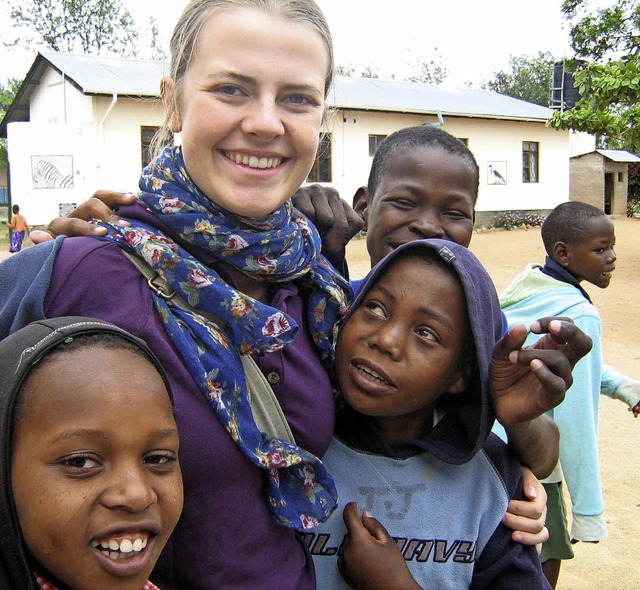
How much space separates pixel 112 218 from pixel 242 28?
0.53 meters

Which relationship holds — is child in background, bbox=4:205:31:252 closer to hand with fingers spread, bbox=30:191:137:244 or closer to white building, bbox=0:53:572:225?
white building, bbox=0:53:572:225

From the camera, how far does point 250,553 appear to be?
1.48m

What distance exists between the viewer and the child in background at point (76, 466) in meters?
1.13

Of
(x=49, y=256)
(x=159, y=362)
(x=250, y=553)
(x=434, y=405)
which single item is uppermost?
(x=49, y=256)

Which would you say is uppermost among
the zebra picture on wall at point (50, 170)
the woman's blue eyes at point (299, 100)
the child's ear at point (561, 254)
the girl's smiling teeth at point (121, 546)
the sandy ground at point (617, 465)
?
the zebra picture on wall at point (50, 170)

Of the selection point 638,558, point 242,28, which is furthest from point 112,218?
point 638,558

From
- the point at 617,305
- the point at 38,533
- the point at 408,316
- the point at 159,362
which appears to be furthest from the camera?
the point at 617,305

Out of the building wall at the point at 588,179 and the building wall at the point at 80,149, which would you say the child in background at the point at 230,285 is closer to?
→ the building wall at the point at 80,149

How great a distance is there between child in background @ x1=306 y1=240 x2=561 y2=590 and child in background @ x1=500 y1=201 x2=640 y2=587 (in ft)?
3.34

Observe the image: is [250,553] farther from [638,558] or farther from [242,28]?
[638,558]

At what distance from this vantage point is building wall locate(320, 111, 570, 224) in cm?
2019

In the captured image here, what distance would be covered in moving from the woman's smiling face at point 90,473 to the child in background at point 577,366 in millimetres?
1934

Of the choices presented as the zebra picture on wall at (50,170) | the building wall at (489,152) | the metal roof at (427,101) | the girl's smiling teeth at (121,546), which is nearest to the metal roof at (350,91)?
the metal roof at (427,101)

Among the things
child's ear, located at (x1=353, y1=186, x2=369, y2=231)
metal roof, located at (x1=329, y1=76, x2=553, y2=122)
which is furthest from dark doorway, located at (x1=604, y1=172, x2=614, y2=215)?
child's ear, located at (x1=353, y1=186, x2=369, y2=231)
